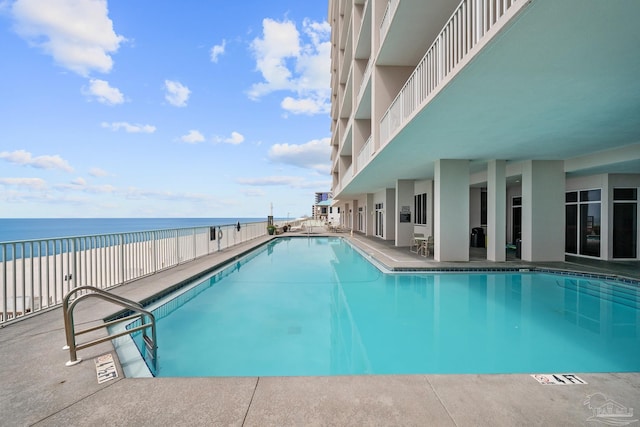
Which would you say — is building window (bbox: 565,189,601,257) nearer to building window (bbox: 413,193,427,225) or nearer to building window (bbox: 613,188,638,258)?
building window (bbox: 613,188,638,258)

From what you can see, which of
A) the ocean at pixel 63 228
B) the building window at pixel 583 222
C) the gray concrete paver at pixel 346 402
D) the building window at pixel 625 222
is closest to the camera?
the gray concrete paver at pixel 346 402

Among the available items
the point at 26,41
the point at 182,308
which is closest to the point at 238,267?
the point at 182,308

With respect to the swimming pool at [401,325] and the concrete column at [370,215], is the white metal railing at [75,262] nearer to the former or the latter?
the swimming pool at [401,325]

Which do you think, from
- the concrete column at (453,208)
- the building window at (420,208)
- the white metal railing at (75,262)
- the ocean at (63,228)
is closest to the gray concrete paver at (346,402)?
the white metal railing at (75,262)

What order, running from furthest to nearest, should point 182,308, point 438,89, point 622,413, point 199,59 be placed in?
point 199,59
point 182,308
point 438,89
point 622,413

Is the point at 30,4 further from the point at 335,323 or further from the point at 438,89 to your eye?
the point at 335,323

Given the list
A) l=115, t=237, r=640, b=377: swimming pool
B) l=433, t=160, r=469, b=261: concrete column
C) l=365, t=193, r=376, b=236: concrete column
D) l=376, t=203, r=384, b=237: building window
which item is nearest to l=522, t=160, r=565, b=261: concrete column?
l=115, t=237, r=640, b=377: swimming pool

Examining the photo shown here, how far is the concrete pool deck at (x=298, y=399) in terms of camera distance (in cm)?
198

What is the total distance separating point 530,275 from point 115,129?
27.1 metres

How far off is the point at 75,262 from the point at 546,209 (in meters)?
12.5

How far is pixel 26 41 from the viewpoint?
9250 millimetres

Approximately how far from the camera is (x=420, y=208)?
15.0 m

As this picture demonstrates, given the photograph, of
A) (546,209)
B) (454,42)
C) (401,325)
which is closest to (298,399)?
(401,325)

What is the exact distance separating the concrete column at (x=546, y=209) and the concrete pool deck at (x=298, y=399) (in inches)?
314
